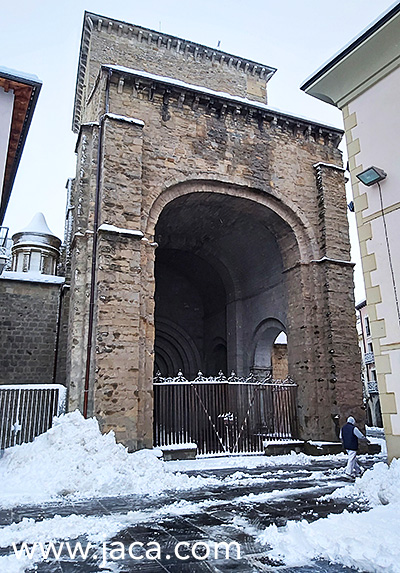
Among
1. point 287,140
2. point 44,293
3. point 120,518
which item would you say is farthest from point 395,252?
point 44,293

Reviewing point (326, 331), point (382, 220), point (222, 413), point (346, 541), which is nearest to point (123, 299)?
point (222, 413)

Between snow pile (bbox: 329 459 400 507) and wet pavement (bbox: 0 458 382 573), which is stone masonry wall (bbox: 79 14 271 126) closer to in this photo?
wet pavement (bbox: 0 458 382 573)

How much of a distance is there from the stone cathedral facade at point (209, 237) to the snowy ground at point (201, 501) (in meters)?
1.87

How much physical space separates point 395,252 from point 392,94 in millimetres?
2473

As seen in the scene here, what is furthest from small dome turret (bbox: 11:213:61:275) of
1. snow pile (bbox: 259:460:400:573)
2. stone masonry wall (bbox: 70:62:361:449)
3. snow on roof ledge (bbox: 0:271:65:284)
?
snow pile (bbox: 259:460:400:573)

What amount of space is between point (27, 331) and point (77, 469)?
9754 mm

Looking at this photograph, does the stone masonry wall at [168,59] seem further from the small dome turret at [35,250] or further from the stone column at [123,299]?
the stone column at [123,299]

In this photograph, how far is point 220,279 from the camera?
19.0 metres

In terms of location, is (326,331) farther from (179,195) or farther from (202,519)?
(202,519)

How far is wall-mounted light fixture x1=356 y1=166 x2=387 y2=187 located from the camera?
6.62 meters

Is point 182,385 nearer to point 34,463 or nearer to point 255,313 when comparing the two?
point 34,463

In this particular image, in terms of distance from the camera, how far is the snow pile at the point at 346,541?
12.1 feet

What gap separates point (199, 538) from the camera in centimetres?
448
